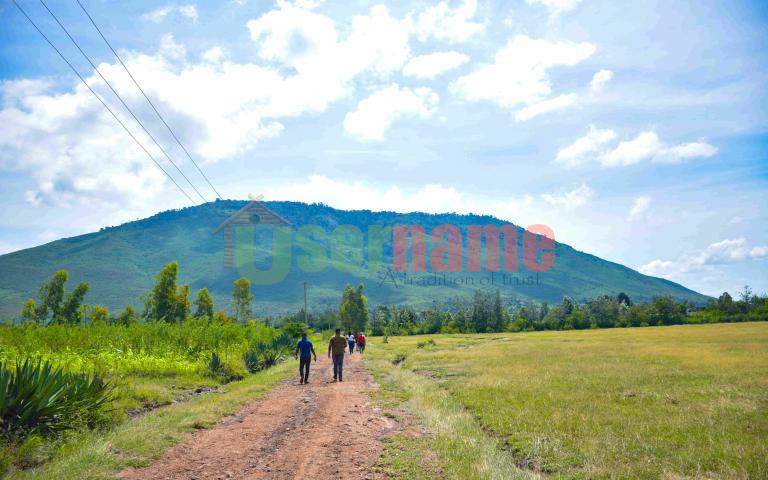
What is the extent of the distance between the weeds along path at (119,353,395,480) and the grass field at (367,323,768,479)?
0.91m

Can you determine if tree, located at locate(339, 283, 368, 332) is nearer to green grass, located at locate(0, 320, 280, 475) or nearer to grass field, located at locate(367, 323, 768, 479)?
green grass, located at locate(0, 320, 280, 475)

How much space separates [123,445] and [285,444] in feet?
11.2

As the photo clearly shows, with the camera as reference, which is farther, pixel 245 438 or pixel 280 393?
pixel 280 393

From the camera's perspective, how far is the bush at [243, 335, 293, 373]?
3023cm

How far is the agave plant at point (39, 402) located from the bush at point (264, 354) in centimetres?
1781

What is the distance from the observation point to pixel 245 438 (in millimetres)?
11383

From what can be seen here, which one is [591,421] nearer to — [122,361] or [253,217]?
[122,361]

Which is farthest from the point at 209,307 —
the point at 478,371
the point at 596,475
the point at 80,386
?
the point at 596,475

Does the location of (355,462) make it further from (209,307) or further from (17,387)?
(209,307)

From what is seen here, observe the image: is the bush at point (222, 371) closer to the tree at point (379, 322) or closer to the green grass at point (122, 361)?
the green grass at point (122, 361)

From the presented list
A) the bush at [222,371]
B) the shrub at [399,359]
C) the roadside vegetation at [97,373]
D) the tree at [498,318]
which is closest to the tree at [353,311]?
the tree at [498,318]

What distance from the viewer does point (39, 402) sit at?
10773 millimetres

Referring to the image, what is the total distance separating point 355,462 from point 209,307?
86.3 m

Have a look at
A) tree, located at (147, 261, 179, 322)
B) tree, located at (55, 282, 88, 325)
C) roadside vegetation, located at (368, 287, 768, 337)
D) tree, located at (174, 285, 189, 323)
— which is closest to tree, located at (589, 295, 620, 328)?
roadside vegetation, located at (368, 287, 768, 337)
